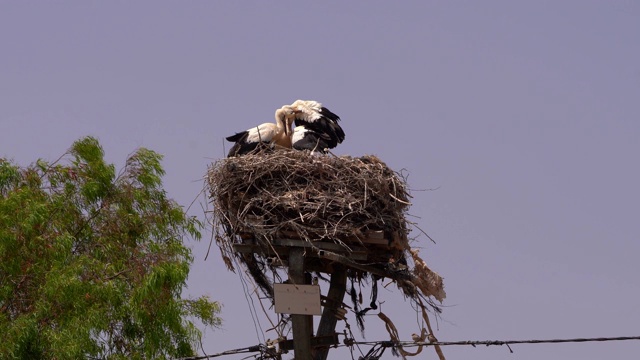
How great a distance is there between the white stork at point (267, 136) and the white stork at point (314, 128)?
0.13 m

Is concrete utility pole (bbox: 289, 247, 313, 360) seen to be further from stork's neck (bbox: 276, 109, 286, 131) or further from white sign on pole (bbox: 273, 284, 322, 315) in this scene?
stork's neck (bbox: 276, 109, 286, 131)

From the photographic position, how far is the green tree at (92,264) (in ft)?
59.1

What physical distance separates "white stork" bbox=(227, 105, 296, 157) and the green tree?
3525mm

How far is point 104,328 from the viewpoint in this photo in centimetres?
1800

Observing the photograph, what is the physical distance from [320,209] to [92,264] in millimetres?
7459

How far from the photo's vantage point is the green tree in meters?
18.0

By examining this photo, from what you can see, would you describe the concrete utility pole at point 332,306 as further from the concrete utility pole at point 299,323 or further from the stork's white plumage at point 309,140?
the stork's white plumage at point 309,140

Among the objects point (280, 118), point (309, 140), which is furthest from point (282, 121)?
point (309, 140)

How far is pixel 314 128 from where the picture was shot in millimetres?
15352

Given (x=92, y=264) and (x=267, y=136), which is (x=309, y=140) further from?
(x=92, y=264)

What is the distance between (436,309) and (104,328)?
259 inches

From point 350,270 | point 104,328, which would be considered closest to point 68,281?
point 104,328

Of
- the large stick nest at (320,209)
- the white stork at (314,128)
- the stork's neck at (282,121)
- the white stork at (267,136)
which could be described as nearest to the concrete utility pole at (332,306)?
the large stick nest at (320,209)

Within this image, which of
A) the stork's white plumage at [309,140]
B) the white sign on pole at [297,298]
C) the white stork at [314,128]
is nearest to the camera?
the white sign on pole at [297,298]
